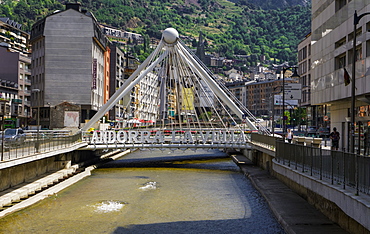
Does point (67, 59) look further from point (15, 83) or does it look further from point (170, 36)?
point (170, 36)

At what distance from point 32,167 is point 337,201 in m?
24.6

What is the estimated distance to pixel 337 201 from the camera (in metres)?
16.3

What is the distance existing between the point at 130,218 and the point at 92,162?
1131 inches

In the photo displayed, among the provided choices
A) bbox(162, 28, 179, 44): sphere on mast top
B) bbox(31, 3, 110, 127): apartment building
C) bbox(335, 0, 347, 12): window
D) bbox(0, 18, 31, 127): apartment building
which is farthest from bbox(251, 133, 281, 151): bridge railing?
bbox(0, 18, 31, 127): apartment building

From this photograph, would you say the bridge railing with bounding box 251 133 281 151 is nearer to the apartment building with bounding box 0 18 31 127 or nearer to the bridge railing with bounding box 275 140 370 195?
the bridge railing with bounding box 275 140 370 195

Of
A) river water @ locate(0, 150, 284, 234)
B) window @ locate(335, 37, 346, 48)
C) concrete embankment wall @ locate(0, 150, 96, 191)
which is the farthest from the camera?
window @ locate(335, 37, 346, 48)

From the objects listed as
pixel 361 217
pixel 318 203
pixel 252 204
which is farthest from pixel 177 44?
pixel 361 217

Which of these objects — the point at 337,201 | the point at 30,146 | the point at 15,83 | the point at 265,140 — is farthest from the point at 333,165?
the point at 15,83

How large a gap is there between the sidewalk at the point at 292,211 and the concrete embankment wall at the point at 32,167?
13.7 metres

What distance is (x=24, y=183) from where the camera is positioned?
31.9 meters

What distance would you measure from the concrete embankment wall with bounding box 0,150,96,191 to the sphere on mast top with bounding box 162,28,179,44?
50.3ft

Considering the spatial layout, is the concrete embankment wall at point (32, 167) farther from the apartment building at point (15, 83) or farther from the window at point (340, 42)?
the apartment building at point (15, 83)

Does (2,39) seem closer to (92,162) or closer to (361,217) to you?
(92,162)

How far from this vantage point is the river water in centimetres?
2204
